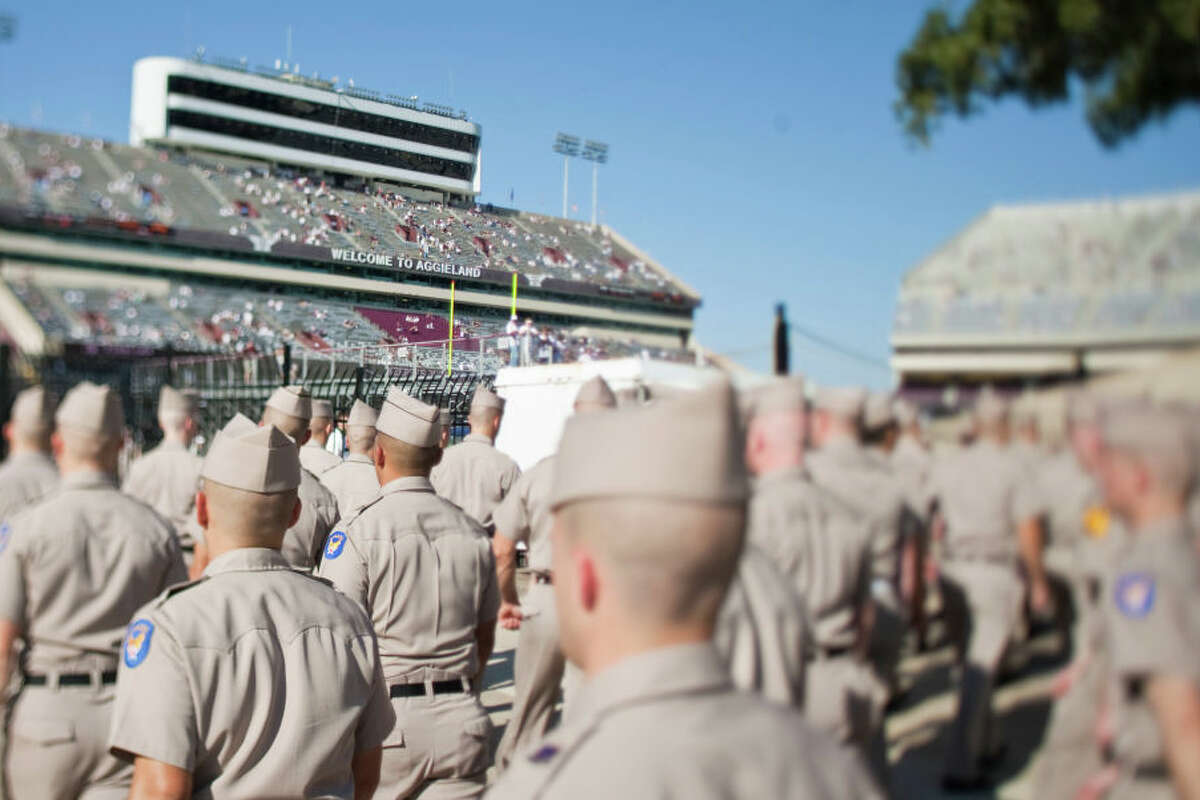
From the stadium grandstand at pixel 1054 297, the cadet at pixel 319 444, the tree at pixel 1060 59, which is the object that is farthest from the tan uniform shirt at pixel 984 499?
the cadet at pixel 319 444

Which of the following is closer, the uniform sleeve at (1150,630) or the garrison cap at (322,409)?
the uniform sleeve at (1150,630)

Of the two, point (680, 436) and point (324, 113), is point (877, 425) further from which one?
point (324, 113)

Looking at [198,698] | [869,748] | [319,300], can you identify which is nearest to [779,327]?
[869,748]

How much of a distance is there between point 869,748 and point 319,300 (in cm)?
334

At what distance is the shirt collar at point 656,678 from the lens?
1358mm

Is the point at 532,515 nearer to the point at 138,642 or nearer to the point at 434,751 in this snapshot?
the point at 434,751

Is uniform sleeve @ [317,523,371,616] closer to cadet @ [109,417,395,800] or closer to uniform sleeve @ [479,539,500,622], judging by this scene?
uniform sleeve @ [479,539,500,622]

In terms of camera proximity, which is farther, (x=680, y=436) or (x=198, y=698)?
(x=198, y=698)

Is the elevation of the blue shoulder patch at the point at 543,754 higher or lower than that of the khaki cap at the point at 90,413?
lower

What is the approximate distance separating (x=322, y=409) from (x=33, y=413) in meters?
2.49

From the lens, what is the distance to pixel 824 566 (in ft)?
13.0

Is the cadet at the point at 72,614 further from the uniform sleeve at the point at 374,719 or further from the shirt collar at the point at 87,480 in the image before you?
the uniform sleeve at the point at 374,719

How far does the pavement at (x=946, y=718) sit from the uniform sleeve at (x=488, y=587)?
1726 millimetres

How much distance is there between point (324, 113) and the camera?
4.53 m
